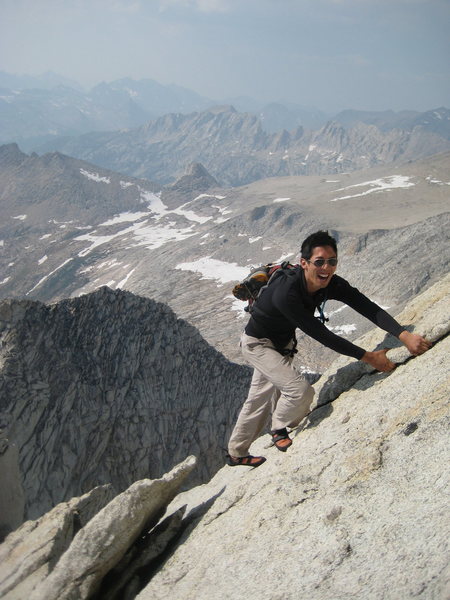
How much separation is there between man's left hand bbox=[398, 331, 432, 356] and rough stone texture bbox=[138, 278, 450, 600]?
17 cm

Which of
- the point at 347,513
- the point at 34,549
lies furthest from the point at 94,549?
the point at 347,513

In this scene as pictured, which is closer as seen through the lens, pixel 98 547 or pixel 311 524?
pixel 311 524

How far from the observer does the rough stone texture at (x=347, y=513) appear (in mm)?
5570

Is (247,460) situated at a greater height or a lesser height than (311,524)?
lesser

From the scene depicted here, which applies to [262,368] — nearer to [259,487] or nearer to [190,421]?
[259,487]

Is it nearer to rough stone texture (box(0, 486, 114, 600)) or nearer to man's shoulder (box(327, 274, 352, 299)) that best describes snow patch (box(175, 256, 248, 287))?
rough stone texture (box(0, 486, 114, 600))

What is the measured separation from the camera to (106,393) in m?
46.2

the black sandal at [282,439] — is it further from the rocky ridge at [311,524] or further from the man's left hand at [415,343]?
the man's left hand at [415,343]

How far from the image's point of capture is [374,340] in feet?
36.9

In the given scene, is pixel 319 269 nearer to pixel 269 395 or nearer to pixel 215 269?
pixel 269 395

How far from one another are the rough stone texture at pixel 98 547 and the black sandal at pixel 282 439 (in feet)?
8.83

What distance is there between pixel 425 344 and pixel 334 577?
472 cm

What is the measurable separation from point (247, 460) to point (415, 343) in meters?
4.33

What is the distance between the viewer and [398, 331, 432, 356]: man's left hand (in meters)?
8.70
